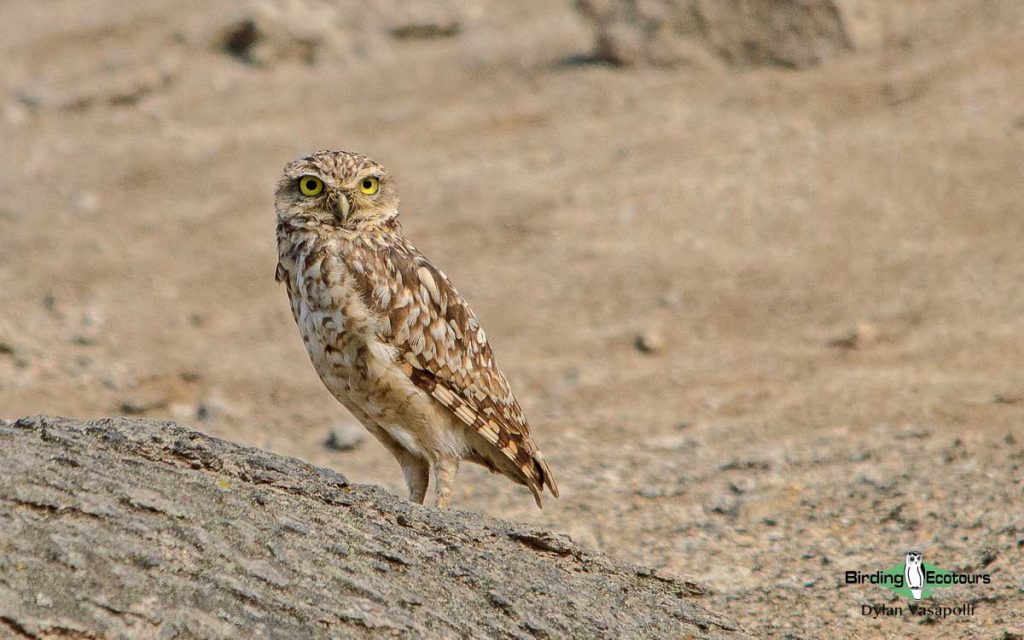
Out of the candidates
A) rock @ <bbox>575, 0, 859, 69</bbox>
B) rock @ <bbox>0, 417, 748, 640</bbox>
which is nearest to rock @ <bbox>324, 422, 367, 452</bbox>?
rock @ <bbox>0, 417, 748, 640</bbox>

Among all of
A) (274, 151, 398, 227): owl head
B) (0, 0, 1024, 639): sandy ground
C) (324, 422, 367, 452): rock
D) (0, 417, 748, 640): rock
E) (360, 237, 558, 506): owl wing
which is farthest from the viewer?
(324, 422, 367, 452): rock

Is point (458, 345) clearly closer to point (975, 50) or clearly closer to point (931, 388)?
point (931, 388)

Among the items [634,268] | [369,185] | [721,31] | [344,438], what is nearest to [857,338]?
[634,268]

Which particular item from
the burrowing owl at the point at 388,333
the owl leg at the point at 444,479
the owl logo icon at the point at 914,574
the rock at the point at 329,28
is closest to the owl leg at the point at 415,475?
the burrowing owl at the point at 388,333

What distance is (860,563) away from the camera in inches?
220

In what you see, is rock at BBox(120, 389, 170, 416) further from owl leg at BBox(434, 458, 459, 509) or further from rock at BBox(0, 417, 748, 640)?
rock at BBox(0, 417, 748, 640)

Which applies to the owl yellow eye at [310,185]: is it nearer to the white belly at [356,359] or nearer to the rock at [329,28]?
the white belly at [356,359]

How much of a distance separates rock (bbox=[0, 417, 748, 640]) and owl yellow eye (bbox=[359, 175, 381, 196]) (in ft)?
5.43

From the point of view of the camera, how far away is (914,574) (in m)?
5.34

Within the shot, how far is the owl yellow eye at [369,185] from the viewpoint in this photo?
554 cm

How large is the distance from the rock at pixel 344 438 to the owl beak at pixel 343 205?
280cm

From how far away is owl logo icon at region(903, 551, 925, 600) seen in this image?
206 inches

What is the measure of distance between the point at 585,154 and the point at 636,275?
2119 millimetres

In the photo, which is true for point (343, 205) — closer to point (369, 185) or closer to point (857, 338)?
point (369, 185)
